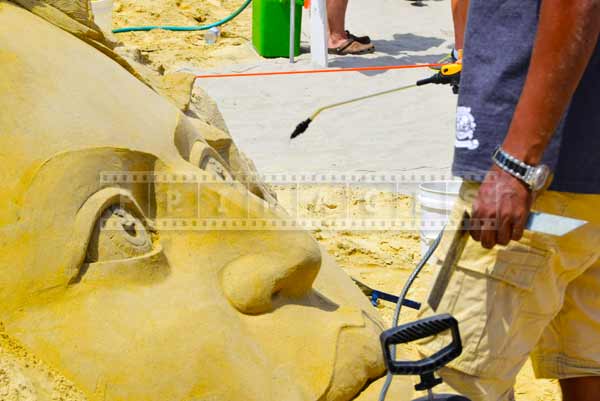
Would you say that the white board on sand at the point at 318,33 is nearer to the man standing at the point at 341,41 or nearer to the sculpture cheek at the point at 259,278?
the man standing at the point at 341,41

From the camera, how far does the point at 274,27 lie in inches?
313

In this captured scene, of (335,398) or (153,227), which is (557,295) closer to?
(335,398)

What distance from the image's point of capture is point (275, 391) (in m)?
2.03

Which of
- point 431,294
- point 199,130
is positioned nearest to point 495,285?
point 431,294

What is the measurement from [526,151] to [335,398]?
76 centimetres

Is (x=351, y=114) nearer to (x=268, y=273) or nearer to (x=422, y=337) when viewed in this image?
(x=268, y=273)

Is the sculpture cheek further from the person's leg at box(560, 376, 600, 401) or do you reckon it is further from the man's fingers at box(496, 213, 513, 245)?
the person's leg at box(560, 376, 600, 401)

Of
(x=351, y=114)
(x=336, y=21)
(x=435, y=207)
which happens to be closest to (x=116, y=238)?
(x=435, y=207)

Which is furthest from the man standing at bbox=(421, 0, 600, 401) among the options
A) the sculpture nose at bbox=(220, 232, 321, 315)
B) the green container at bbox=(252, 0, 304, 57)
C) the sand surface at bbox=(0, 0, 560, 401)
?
the green container at bbox=(252, 0, 304, 57)

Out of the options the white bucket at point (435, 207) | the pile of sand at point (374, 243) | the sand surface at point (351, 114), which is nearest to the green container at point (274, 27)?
the sand surface at point (351, 114)

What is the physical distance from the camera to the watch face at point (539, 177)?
1763mm

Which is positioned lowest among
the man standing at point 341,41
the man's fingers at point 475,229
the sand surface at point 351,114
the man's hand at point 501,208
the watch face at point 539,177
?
the sand surface at point 351,114

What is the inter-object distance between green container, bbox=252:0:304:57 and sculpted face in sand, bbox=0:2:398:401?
562 centimetres

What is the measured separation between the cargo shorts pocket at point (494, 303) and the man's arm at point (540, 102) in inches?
3.9
